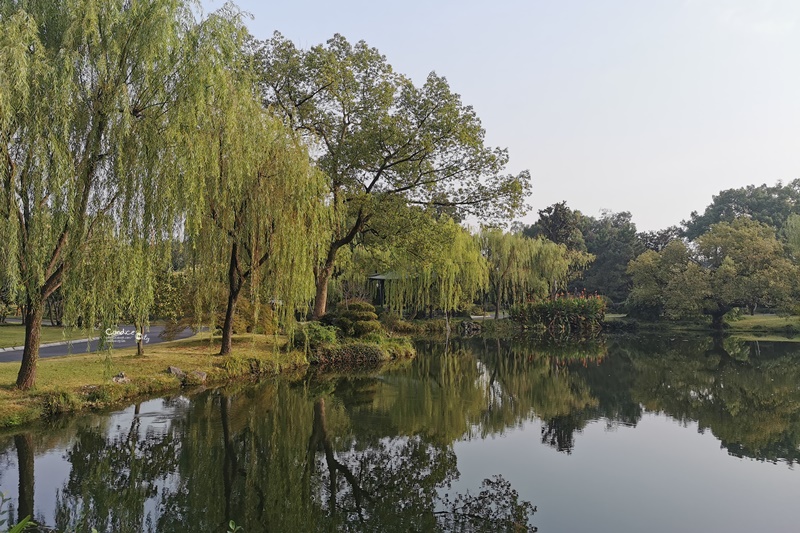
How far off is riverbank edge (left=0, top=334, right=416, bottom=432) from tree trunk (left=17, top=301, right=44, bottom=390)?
0.17 m

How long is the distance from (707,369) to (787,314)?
641 inches

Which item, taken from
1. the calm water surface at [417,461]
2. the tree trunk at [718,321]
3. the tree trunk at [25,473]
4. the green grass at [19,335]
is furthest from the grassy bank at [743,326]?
the tree trunk at [25,473]

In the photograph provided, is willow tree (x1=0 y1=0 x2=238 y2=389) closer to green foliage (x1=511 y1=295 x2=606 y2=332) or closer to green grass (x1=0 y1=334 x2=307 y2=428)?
green grass (x1=0 y1=334 x2=307 y2=428)

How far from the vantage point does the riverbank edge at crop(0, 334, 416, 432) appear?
27.2ft

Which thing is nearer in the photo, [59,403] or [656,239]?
[59,403]

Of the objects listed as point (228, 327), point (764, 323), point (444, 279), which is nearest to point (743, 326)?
point (764, 323)

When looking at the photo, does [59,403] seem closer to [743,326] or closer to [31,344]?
[31,344]

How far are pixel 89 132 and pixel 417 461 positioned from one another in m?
6.44

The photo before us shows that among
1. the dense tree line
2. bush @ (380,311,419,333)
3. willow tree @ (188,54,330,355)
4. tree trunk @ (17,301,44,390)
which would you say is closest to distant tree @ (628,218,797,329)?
bush @ (380,311,419,333)

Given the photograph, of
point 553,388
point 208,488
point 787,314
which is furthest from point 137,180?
point 787,314

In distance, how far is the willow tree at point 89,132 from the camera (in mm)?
7012

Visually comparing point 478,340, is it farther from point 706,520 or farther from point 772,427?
point 706,520

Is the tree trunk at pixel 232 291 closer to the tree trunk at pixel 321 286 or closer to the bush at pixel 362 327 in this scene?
the tree trunk at pixel 321 286

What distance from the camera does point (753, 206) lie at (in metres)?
49.9
